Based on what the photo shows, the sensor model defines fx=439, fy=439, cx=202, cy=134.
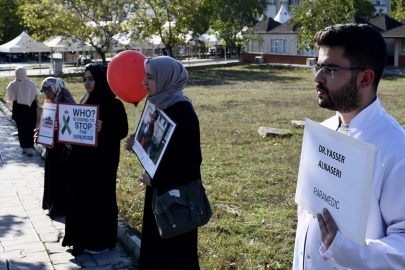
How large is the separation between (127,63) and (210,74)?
29483 mm

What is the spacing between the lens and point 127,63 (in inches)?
197

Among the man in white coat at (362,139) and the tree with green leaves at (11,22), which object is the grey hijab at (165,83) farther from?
the tree with green leaves at (11,22)

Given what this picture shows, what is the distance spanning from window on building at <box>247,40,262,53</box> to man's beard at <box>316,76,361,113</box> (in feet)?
145

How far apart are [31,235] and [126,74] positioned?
9.05 ft

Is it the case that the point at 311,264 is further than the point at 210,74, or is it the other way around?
the point at 210,74

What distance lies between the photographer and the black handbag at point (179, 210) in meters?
3.35

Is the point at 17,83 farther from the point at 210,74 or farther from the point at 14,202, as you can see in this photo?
the point at 210,74

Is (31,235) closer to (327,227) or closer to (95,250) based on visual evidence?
(95,250)

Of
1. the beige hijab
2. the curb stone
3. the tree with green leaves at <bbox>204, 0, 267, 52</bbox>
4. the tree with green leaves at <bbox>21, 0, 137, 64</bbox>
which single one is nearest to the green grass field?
the curb stone

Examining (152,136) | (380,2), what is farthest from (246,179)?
(380,2)

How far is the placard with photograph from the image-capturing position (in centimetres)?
342

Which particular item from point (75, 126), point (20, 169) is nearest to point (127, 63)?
point (75, 126)

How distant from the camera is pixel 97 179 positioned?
5199mm

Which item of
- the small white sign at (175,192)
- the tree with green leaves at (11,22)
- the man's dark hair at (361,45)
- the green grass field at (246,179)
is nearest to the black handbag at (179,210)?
the small white sign at (175,192)
